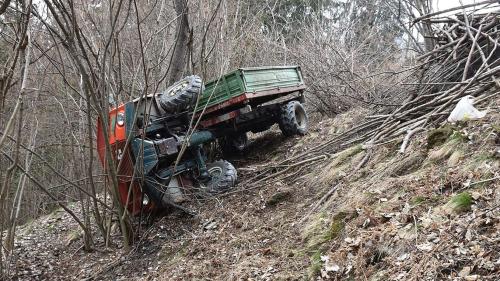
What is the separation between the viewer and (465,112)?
4.64m

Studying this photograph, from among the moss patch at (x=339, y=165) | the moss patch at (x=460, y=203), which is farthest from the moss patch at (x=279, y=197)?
the moss patch at (x=460, y=203)

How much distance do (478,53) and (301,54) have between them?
6616mm

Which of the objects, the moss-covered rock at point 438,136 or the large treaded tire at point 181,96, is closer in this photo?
the moss-covered rock at point 438,136

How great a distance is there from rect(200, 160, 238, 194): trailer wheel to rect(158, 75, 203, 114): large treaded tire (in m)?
1.03

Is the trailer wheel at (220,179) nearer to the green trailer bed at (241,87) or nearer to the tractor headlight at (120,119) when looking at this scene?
the green trailer bed at (241,87)

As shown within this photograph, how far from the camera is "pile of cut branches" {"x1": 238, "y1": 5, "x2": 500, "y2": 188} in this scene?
5.19 m

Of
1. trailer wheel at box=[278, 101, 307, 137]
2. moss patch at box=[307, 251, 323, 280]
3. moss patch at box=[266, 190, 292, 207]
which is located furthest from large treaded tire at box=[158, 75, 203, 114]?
moss patch at box=[307, 251, 323, 280]

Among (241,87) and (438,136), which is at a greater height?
(241,87)

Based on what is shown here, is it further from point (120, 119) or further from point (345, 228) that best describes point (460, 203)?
point (120, 119)

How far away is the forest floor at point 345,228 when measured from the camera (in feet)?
10.3

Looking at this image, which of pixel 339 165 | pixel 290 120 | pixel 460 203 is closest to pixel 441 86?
pixel 339 165

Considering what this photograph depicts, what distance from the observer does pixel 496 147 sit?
3.77 m

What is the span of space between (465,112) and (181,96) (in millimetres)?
3807

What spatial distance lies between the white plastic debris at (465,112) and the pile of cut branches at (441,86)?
174 millimetres
